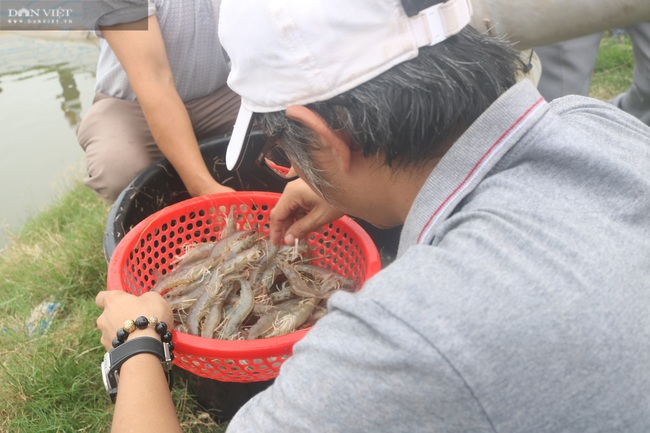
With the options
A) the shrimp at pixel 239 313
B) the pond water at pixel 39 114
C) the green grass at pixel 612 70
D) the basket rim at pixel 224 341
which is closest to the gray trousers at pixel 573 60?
the green grass at pixel 612 70

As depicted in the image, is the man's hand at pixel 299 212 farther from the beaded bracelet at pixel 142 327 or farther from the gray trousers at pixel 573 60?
the gray trousers at pixel 573 60

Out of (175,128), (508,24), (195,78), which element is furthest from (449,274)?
(195,78)

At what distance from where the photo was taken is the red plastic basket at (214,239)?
1.79m

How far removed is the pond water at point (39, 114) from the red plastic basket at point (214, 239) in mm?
2368

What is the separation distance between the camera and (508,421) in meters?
0.99

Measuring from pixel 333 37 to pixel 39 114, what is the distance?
19.5ft

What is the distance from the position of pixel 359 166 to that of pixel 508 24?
3.79 ft

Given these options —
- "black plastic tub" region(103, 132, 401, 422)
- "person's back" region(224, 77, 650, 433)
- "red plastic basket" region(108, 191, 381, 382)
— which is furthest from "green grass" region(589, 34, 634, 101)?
"person's back" region(224, 77, 650, 433)

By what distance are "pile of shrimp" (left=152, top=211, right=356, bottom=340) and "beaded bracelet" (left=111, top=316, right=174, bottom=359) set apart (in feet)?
1.58

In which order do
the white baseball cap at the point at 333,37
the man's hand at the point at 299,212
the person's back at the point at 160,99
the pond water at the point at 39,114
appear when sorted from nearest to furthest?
the white baseball cap at the point at 333,37 → the man's hand at the point at 299,212 → the person's back at the point at 160,99 → the pond water at the point at 39,114

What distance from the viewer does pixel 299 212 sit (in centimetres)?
225

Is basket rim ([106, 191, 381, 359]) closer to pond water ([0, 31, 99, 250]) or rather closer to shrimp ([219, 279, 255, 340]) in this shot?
shrimp ([219, 279, 255, 340])

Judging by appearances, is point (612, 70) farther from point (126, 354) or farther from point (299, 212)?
point (126, 354)

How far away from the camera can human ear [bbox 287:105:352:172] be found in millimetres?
1290
